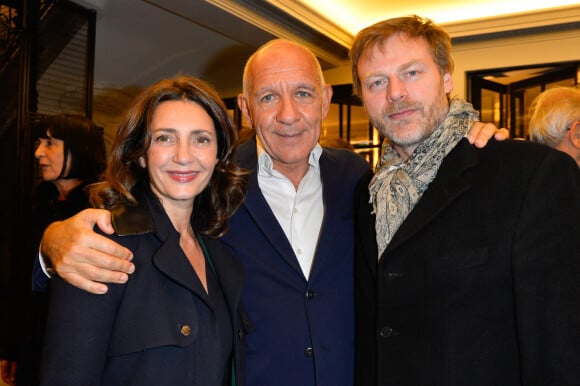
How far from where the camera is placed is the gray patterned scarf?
4.87 feet

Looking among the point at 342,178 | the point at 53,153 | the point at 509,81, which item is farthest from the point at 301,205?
the point at 509,81

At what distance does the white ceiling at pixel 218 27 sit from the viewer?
490 cm

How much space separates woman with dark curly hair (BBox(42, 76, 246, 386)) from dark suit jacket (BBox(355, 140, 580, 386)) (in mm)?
494

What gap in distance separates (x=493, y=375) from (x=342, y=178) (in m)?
0.92

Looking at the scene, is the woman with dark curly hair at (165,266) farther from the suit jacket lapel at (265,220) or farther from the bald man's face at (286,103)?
the bald man's face at (286,103)

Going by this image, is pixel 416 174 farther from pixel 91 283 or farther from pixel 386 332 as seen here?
pixel 91 283

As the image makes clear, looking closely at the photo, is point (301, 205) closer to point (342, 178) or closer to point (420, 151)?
point (342, 178)

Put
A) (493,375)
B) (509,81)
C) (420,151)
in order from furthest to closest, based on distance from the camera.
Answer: (509,81) → (420,151) → (493,375)

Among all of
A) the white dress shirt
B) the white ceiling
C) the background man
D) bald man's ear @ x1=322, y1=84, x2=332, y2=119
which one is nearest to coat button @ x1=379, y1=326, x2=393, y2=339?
the white dress shirt

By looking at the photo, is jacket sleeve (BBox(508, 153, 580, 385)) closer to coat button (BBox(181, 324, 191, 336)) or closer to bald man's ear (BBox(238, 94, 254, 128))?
coat button (BBox(181, 324, 191, 336))

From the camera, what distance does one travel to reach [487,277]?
1.32m

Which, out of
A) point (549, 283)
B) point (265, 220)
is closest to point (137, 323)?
point (265, 220)

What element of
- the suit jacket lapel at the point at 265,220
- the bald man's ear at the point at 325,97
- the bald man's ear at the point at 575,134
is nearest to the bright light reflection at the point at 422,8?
the bald man's ear at the point at 575,134

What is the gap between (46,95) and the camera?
4.26m
